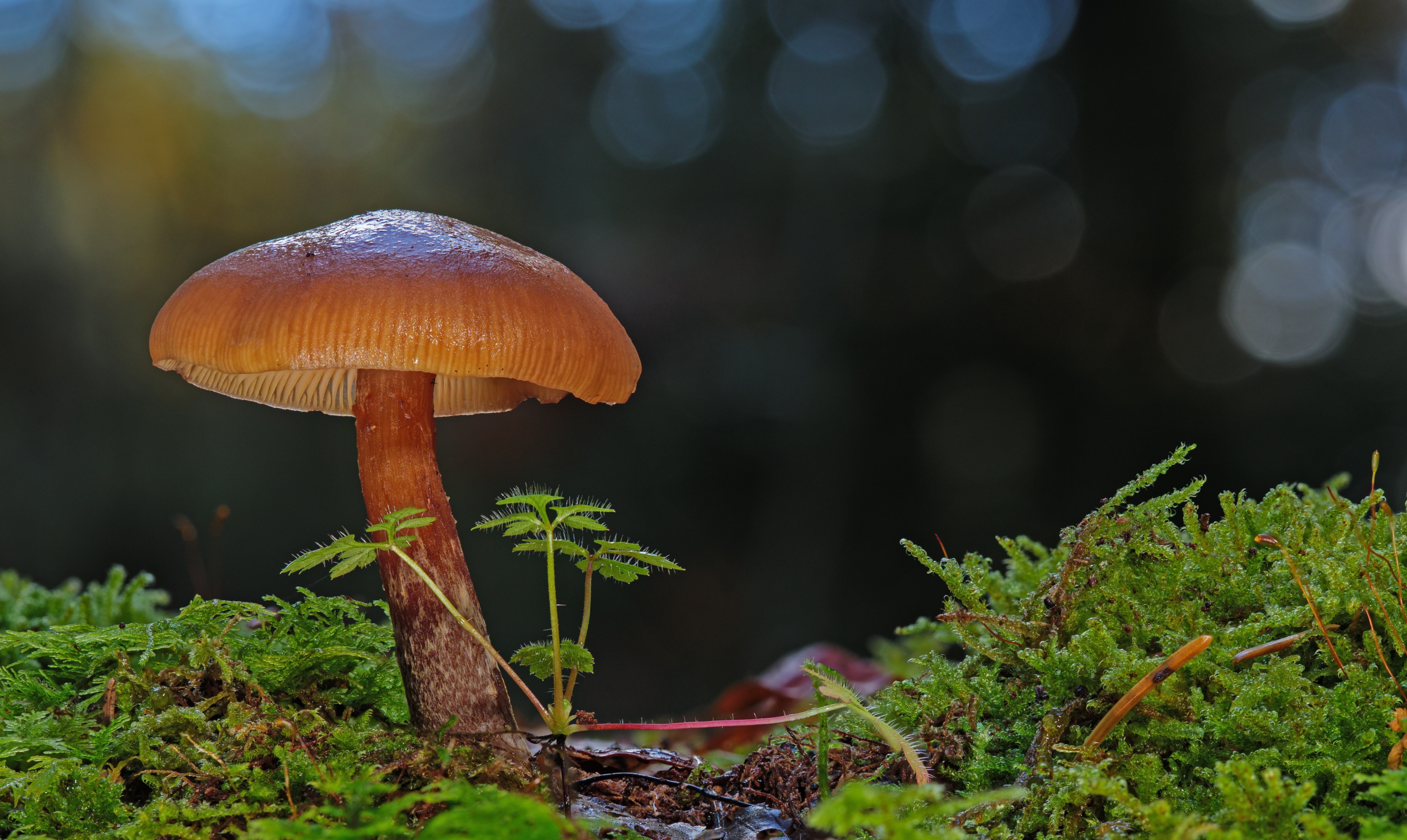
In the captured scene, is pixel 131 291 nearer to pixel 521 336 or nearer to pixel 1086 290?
pixel 521 336

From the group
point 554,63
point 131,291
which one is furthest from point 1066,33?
point 131,291

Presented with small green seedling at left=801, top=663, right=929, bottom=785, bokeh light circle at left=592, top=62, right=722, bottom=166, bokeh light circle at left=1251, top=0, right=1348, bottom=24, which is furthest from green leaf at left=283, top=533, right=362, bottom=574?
bokeh light circle at left=1251, top=0, right=1348, bottom=24

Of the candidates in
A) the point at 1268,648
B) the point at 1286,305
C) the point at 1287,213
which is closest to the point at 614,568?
the point at 1268,648

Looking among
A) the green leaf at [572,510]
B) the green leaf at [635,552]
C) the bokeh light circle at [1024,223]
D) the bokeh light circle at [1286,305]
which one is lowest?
the green leaf at [635,552]

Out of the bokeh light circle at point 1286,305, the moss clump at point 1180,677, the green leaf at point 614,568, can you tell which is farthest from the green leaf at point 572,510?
the bokeh light circle at point 1286,305

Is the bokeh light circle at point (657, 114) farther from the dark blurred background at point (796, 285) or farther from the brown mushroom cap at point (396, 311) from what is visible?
the brown mushroom cap at point (396, 311)

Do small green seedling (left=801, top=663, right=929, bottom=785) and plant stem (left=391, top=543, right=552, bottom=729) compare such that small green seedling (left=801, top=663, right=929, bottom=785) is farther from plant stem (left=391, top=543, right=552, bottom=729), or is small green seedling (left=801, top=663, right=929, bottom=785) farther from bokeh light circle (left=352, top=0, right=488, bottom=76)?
bokeh light circle (left=352, top=0, right=488, bottom=76)
